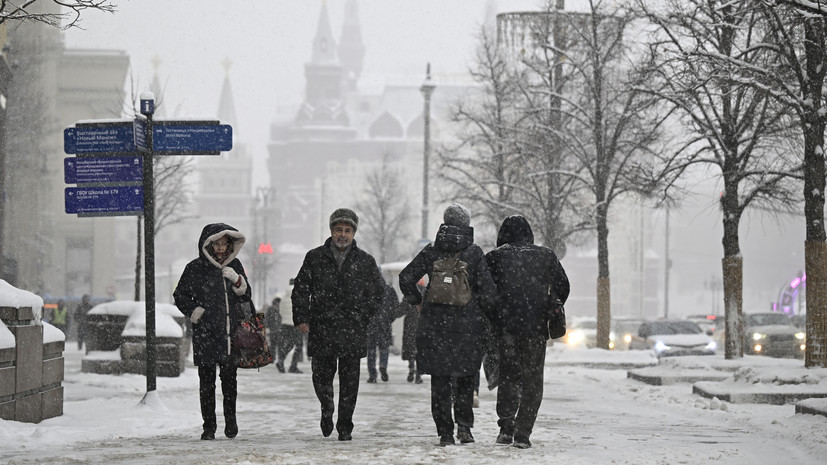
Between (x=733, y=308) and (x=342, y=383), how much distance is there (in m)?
13.0

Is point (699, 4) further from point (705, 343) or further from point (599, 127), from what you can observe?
point (705, 343)

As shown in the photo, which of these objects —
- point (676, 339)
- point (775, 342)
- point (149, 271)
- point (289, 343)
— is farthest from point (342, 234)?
point (775, 342)

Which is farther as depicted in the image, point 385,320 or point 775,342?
point 775,342

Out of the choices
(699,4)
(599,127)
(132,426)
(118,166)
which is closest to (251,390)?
(118,166)

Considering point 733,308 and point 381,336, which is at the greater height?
point 733,308

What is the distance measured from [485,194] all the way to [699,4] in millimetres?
19399

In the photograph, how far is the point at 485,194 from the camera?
127 feet

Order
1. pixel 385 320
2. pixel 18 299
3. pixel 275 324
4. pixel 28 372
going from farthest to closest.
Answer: pixel 275 324 → pixel 385 320 → pixel 28 372 → pixel 18 299

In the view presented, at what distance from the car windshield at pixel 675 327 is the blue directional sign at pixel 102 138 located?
1964 cm

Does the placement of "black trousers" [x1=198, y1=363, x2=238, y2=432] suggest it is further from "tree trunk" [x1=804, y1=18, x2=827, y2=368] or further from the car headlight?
the car headlight

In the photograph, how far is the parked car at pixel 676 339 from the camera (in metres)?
28.6

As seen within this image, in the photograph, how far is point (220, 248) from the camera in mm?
9719

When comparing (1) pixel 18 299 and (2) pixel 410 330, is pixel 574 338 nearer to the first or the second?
(2) pixel 410 330

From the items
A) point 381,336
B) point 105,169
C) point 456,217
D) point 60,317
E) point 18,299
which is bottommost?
point 60,317
